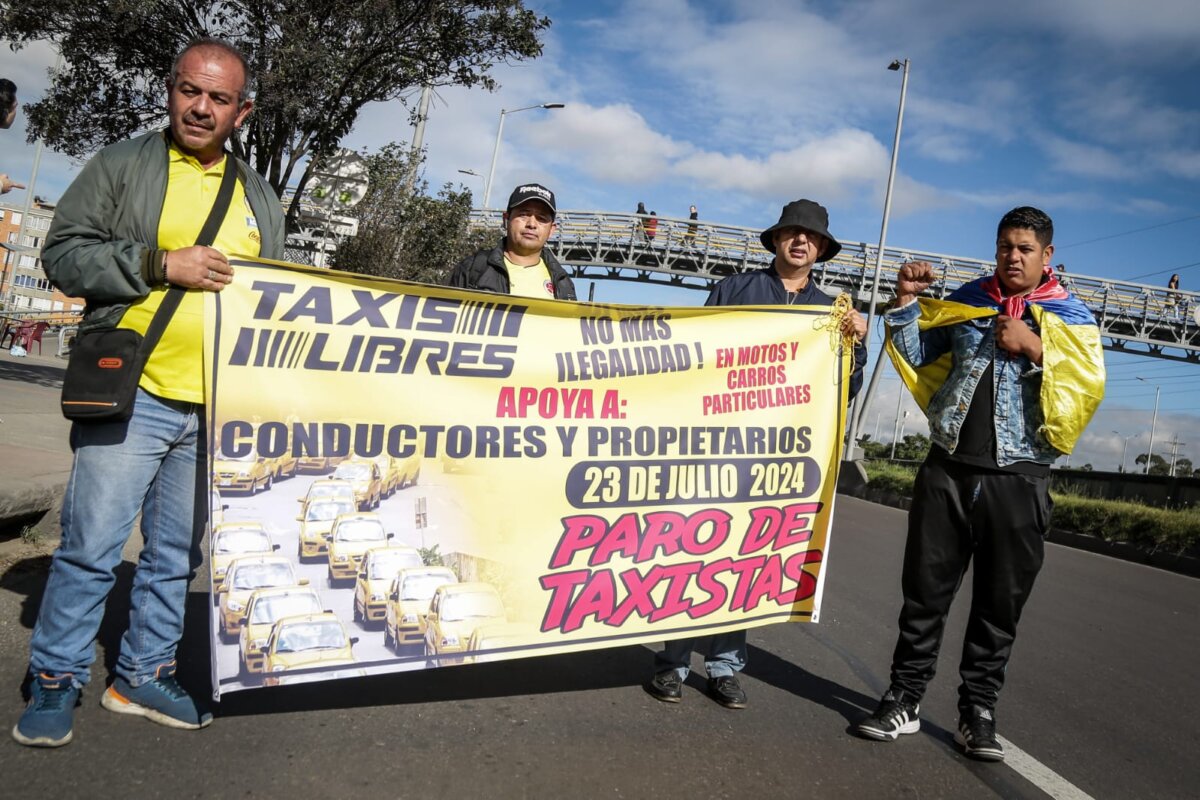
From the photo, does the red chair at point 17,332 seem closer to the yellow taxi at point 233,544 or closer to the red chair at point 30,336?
the red chair at point 30,336

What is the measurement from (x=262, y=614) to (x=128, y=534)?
0.48 meters

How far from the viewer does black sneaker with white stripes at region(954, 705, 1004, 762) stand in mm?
3434

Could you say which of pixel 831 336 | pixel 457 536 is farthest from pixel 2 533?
pixel 831 336

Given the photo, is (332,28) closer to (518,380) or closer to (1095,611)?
(518,380)

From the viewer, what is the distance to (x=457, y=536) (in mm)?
3201

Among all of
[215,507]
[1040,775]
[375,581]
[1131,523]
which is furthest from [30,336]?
[1040,775]

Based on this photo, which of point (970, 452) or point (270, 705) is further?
point (970, 452)

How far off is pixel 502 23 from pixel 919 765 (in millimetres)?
10858

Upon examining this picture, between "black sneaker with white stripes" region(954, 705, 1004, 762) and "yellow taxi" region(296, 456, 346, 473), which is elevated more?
"yellow taxi" region(296, 456, 346, 473)

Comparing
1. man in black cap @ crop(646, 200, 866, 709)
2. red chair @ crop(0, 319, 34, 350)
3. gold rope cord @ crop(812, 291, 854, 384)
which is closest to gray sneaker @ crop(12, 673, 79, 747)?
man in black cap @ crop(646, 200, 866, 709)

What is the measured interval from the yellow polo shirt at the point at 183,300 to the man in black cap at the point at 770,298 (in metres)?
2.10

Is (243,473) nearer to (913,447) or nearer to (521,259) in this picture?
(521,259)

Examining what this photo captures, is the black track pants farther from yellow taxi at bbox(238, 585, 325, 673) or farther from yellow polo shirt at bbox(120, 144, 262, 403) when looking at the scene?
yellow polo shirt at bbox(120, 144, 262, 403)

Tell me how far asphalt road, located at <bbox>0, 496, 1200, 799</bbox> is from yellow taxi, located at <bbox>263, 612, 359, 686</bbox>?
25cm
